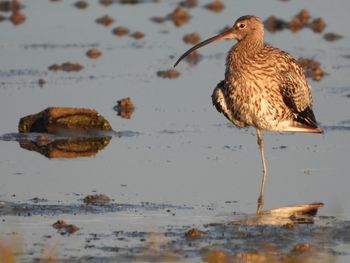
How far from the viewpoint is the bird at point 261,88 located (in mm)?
14805

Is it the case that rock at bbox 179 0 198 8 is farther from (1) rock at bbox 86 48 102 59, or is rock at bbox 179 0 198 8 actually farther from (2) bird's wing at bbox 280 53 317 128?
(2) bird's wing at bbox 280 53 317 128

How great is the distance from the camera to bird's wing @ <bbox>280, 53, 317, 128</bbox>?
1488 cm

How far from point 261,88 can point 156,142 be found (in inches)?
78.4

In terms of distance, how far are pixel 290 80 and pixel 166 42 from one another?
9265 millimetres

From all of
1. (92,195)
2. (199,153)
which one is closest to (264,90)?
(199,153)

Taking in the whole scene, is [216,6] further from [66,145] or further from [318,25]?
[66,145]

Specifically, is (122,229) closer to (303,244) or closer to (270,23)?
(303,244)

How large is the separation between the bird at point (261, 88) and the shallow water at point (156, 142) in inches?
19.2

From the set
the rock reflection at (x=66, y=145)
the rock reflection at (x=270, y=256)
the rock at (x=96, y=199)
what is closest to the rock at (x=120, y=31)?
the rock reflection at (x=66, y=145)

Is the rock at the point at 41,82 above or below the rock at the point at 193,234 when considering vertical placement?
above

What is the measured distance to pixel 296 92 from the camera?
15016mm

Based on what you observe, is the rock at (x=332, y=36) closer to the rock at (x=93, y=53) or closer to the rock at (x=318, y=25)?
the rock at (x=318, y=25)

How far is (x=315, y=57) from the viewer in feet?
72.7

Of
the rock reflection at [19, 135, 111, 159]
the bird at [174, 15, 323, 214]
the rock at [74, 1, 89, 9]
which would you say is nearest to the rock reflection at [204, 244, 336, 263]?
the bird at [174, 15, 323, 214]
